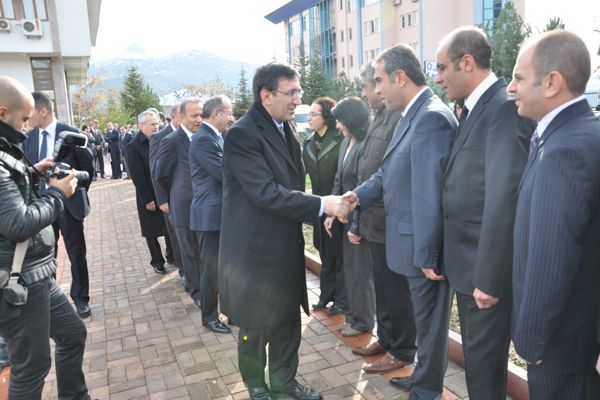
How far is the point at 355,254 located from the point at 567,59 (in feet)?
8.57

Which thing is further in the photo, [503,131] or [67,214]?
[67,214]

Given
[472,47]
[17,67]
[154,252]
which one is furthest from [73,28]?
[472,47]

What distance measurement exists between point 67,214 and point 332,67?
50909 millimetres

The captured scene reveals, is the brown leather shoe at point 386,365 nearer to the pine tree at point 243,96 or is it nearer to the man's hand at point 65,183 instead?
the man's hand at point 65,183

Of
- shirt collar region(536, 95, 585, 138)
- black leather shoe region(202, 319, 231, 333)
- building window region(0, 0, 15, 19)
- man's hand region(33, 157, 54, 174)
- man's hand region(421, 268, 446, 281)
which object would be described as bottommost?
black leather shoe region(202, 319, 231, 333)

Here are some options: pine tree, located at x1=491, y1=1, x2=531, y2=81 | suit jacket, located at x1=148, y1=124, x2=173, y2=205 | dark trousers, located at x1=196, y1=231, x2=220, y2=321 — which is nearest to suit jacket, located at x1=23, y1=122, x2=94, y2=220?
suit jacket, located at x1=148, y1=124, x2=173, y2=205

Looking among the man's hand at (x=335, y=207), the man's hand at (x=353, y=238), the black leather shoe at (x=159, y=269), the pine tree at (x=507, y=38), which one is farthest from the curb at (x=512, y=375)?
the pine tree at (x=507, y=38)

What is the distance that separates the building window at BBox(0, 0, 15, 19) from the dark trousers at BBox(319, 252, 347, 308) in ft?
68.6

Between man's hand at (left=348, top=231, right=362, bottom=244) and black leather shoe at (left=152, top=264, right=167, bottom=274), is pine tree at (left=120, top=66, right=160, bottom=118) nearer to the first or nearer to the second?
black leather shoe at (left=152, top=264, right=167, bottom=274)

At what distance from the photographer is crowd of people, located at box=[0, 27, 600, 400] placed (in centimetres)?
180

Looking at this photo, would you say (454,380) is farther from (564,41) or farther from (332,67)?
(332,67)

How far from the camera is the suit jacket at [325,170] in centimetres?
464

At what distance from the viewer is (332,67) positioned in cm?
5297

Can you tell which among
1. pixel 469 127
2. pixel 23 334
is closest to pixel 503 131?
pixel 469 127
